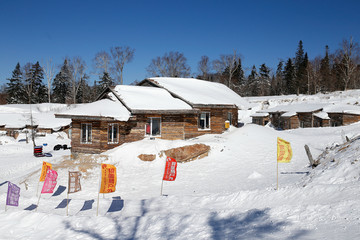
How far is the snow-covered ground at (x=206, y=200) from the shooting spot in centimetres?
694

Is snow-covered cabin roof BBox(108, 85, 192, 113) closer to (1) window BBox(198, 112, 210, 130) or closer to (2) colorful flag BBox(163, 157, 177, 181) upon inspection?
(1) window BBox(198, 112, 210, 130)

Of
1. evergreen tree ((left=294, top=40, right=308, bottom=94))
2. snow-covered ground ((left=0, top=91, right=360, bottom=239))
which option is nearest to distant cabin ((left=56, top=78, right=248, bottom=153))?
snow-covered ground ((left=0, top=91, right=360, bottom=239))

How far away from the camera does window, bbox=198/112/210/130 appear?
23.7 meters

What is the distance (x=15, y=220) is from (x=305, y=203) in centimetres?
1027

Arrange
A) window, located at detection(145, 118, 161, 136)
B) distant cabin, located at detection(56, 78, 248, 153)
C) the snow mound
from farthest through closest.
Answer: window, located at detection(145, 118, 161, 136), distant cabin, located at detection(56, 78, 248, 153), the snow mound

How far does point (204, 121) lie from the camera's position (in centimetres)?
2392

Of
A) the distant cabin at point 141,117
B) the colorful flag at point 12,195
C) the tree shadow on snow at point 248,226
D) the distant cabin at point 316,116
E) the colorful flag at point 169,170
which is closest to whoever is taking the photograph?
the tree shadow on snow at point 248,226

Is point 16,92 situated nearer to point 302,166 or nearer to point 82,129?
point 82,129

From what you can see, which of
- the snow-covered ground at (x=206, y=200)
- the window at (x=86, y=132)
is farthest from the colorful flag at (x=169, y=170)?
the window at (x=86, y=132)

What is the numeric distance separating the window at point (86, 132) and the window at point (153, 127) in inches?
183

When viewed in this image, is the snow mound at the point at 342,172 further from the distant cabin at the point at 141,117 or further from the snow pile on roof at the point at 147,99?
the snow pile on roof at the point at 147,99

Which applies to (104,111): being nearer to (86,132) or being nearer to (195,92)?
(86,132)

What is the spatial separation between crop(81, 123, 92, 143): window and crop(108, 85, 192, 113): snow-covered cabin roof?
3.48m

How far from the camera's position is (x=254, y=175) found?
14188 millimetres
